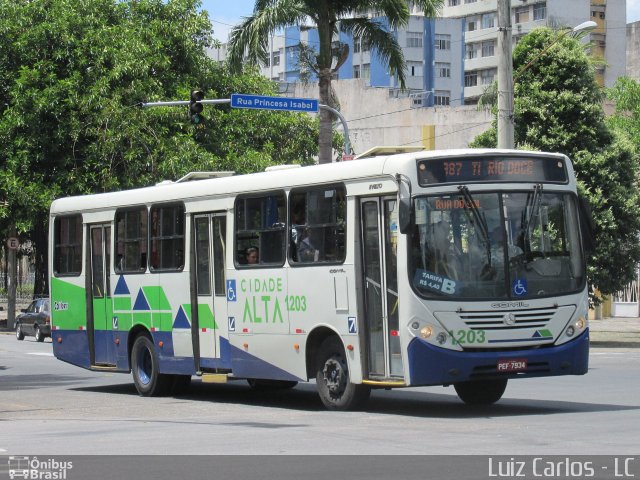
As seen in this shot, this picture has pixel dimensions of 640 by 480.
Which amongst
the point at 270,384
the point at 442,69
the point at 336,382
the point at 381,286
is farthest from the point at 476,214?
the point at 442,69

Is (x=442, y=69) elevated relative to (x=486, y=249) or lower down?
elevated

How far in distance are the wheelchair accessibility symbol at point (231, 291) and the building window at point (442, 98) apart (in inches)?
3280

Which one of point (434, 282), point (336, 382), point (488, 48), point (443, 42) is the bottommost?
point (336, 382)

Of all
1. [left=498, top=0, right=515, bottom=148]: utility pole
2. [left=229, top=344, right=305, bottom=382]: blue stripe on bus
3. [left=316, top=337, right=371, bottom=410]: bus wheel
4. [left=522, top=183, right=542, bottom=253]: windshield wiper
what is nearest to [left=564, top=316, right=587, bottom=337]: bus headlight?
[left=522, top=183, right=542, bottom=253]: windshield wiper

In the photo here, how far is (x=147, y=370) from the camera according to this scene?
2070 centimetres

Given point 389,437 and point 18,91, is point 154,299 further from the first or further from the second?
point 18,91

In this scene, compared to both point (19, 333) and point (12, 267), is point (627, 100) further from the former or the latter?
point (19, 333)

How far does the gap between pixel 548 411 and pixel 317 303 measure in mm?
3224

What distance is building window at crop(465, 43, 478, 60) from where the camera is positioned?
4023 inches

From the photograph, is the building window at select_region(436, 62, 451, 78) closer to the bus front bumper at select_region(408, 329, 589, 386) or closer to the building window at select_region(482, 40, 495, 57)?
the building window at select_region(482, 40, 495, 57)

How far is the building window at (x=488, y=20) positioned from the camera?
328 feet

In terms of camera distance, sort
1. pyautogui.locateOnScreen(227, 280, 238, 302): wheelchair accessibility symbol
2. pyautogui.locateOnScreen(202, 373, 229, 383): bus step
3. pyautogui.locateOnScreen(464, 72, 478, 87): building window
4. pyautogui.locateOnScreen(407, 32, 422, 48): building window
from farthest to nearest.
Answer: pyautogui.locateOnScreen(464, 72, 478, 87): building window, pyautogui.locateOnScreen(407, 32, 422, 48): building window, pyautogui.locateOnScreen(202, 373, 229, 383): bus step, pyautogui.locateOnScreen(227, 280, 238, 302): wheelchair accessibility symbol

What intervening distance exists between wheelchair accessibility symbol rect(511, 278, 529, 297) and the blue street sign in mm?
16051

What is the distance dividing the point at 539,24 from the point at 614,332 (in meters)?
53.6
